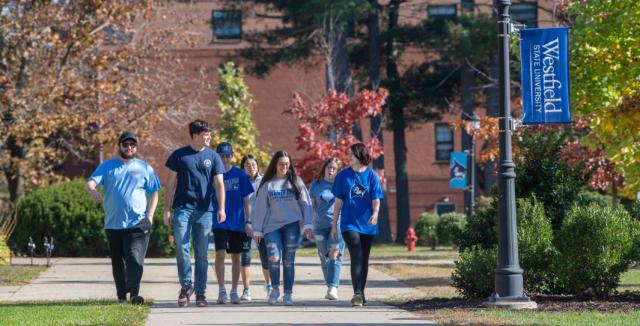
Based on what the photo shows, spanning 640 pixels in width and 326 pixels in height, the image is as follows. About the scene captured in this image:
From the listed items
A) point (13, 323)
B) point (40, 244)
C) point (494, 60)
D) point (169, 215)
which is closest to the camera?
point (13, 323)

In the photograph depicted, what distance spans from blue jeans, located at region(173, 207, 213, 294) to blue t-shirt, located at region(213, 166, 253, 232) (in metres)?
0.69

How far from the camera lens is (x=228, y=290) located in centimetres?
1792

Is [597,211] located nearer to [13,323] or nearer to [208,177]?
[208,177]

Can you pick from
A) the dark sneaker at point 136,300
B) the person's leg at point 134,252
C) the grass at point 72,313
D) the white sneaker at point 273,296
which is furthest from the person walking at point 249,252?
the grass at point 72,313

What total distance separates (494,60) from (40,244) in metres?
18.8

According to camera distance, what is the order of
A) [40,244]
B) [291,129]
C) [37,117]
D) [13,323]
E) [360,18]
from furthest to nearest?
[291,129], [360,18], [37,117], [40,244], [13,323]

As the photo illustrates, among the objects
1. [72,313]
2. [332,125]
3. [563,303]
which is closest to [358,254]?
[563,303]

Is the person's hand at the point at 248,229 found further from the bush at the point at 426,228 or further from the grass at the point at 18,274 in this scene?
the bush at the point at 426,228

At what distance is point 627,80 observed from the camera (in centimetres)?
1658

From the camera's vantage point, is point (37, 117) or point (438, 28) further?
point (438, 28)

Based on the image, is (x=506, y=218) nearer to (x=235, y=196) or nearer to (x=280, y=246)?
(x=280, y=246)

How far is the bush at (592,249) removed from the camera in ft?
47.4

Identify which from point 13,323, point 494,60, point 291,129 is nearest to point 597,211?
point 13,323

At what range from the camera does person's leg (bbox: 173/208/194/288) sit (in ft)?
45.7
